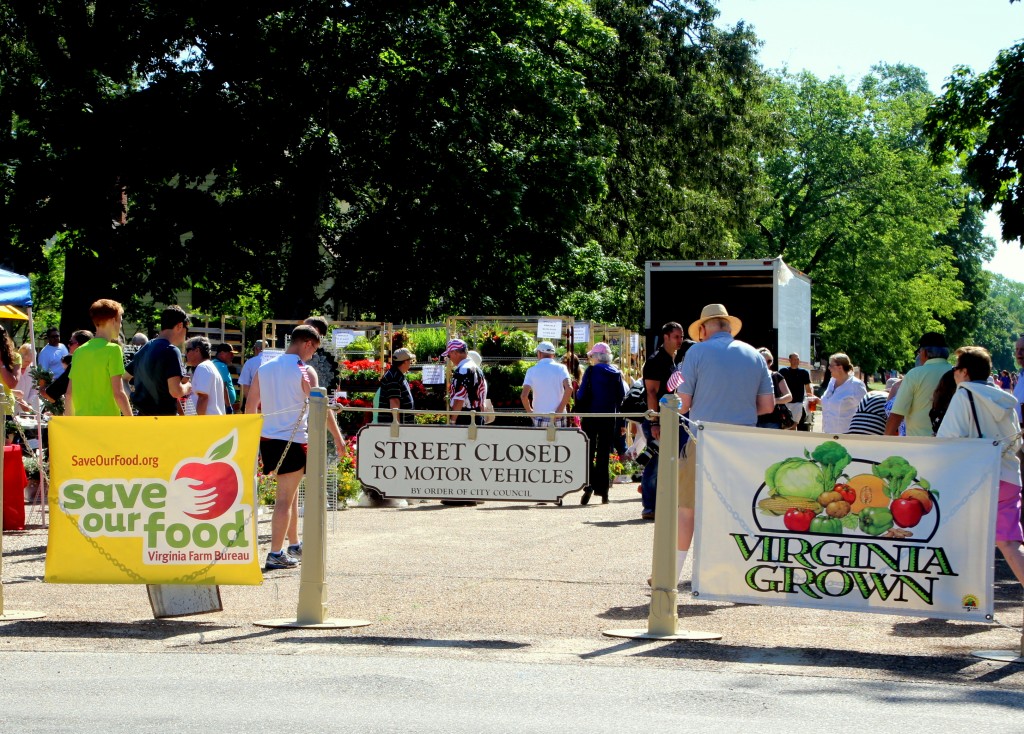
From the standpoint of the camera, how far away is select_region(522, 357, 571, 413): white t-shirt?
52.5ft

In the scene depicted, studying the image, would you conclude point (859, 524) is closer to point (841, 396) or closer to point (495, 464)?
point (495, 464)

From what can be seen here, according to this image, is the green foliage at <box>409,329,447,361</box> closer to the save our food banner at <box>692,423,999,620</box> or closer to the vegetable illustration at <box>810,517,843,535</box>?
the save our food banner at <box>692,423,999,620</box>

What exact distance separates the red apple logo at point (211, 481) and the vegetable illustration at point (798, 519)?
10.5 feet

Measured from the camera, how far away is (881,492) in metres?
7.28

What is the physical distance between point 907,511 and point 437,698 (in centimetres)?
289

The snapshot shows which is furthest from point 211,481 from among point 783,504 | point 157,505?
point 783,504

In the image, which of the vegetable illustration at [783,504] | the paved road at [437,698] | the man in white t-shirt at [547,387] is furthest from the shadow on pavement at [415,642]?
the man in white t-shirt at [547,387]

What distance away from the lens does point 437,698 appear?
602 centimetres

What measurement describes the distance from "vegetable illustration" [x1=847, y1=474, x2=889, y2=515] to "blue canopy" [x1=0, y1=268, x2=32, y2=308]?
11.8m

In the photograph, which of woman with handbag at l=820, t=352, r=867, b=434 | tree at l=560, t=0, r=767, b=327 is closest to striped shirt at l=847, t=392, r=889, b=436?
woman with handbag at l=820, t=352, r=867, b=434

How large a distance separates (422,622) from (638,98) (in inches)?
1244

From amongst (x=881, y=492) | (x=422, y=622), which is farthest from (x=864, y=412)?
(x=422, y=622)

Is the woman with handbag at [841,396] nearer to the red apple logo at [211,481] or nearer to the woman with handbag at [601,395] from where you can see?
the woman with handbag at [601,395]

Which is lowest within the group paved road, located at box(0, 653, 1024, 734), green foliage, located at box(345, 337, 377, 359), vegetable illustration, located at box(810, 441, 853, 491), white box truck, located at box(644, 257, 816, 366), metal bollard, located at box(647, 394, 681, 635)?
Answer: paved road, located at box(0, 653, 1024, 734)
